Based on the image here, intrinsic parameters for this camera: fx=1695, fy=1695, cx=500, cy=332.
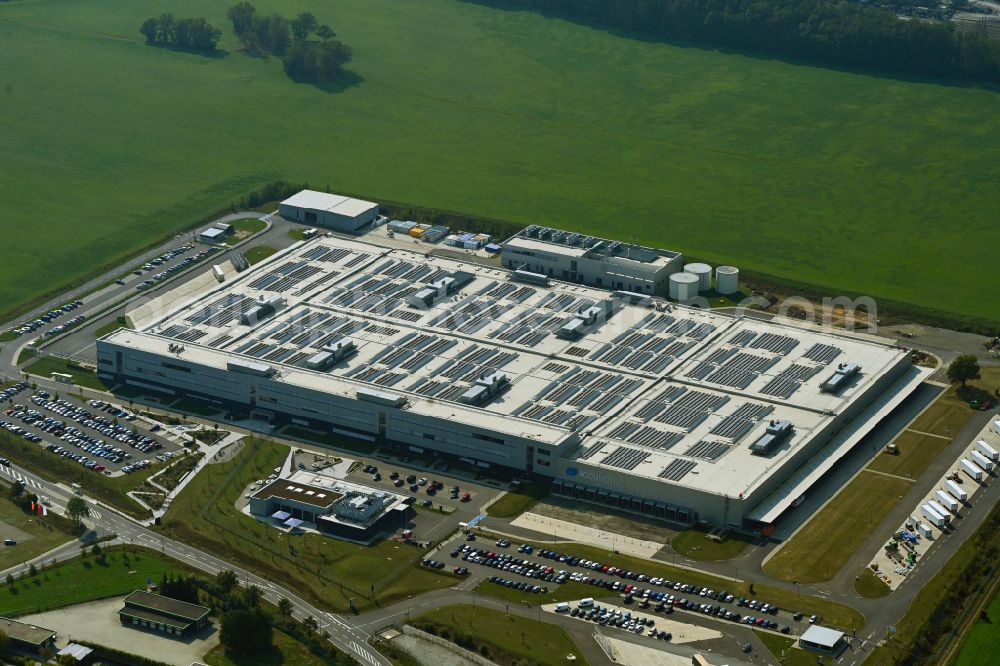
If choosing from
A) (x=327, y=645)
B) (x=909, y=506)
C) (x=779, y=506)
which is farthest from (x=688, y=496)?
(x=327, y=645)

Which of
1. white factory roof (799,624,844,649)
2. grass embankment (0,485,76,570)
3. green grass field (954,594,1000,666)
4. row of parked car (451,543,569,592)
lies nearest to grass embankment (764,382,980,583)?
white factory roof (799,624,844,649)

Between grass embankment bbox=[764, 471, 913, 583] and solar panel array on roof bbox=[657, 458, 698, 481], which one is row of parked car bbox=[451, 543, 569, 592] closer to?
solar panel array on roof bbox=[657, 458, 698, 481]

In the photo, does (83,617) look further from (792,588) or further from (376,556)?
(792,588)

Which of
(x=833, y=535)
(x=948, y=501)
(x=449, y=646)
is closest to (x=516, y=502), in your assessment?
(x=449, y=646)

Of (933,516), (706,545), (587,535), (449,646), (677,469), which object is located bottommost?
(449,646)

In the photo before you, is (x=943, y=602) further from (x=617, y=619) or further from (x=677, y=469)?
(x=677, y=469)

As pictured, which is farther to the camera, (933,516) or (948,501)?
(948,501)
